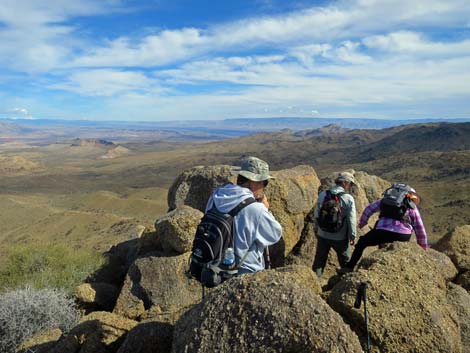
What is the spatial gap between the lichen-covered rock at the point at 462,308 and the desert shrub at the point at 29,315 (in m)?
6.36

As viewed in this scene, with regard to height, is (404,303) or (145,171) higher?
(404,303)

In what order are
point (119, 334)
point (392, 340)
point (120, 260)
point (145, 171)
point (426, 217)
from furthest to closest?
1. point (145, 171)
2. point (426, 217)
3. point (120, 260)
4. point (119, 334)
5. point (392, 340)

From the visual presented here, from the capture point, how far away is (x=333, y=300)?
463cm

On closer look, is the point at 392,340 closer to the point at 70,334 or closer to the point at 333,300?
the point at 333,300

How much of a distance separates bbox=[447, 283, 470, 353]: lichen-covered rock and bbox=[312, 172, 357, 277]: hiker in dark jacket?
196 cm

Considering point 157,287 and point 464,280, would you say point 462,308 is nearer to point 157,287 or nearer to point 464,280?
point 464,280

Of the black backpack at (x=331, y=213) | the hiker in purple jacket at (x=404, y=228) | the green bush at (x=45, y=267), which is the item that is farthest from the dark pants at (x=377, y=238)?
the green bush at (x=45, y=267)

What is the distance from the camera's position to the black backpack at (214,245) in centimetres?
398

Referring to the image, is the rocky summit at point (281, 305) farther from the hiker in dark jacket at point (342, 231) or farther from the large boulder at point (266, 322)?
the hiker in dark jacket at point (342, 231)

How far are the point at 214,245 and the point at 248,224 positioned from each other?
0.42 metres

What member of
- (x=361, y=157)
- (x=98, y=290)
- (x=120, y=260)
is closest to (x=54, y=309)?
(x=98, y=290)

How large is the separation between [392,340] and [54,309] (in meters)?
5.92

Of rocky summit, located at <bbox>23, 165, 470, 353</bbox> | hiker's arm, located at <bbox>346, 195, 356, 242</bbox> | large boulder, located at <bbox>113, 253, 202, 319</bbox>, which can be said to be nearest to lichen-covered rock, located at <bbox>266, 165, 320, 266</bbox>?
rocky summit, located at <bbox>23, 165, 470, 353</bbox>

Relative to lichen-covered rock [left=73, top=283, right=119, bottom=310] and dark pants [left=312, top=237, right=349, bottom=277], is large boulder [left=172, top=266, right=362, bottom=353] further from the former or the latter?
lichen-covered rock [left=73, top=283, right=119, bottom=310]
